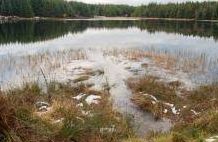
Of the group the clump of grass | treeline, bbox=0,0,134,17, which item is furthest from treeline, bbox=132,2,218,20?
the clump of grass

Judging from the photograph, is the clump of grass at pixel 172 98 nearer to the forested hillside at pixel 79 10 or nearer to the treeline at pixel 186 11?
the forested hillside at pixel 79 10

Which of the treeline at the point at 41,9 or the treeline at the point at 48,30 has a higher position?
the treeline at the point at 41,9

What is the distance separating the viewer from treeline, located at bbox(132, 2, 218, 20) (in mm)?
121312

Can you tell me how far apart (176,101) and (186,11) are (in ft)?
395

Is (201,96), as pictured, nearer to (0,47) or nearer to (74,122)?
(74,122)

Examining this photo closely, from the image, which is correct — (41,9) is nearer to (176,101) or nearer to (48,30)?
(48,30)

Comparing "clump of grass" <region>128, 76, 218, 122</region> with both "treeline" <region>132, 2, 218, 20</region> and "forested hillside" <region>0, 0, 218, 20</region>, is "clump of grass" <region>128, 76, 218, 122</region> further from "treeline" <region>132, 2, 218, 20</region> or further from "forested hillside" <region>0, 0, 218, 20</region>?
"treeline" <region>132, 2, 218, 20</region>

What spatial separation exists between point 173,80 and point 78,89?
22.9ft

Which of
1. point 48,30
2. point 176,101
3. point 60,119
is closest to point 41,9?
point 48,30

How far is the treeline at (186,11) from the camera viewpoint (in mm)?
121312

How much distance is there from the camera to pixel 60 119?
13.5 meters

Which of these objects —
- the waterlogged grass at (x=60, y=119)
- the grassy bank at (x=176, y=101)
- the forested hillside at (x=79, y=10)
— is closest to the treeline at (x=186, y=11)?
the forested hillside at (x=79, y=10)

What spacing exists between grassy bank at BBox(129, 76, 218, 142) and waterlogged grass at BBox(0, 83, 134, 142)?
2054mm

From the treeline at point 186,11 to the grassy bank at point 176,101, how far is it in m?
103
